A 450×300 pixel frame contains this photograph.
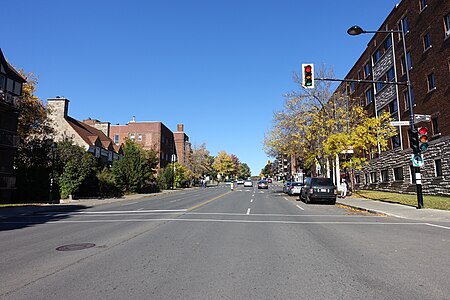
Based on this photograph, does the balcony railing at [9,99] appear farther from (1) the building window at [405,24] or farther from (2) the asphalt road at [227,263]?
(1) the building window at [405,24]

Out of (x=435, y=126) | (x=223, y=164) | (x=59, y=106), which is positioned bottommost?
(x=435, y=126)

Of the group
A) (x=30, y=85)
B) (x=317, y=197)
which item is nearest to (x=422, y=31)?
(x=317, y=197)

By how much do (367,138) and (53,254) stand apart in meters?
25.2

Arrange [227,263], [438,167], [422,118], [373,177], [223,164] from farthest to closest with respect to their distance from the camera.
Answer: [223,164] < [373,177] < [438,167] < [422,118] < [227,263]

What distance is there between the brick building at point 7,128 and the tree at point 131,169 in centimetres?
1282

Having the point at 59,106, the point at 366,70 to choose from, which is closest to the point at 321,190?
the point at 366,70

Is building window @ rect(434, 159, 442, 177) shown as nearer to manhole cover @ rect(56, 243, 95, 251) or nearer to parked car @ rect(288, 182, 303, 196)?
parked car @ rect(288, 182, 303, 196)

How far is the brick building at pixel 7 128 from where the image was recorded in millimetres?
27578

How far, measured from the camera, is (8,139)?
28172mm

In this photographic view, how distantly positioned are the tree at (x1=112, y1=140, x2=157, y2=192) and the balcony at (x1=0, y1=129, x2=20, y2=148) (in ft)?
43.4

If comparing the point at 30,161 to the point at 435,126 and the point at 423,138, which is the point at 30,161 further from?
the point at 435,126

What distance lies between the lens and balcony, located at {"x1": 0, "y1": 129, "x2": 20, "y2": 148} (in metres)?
27.6

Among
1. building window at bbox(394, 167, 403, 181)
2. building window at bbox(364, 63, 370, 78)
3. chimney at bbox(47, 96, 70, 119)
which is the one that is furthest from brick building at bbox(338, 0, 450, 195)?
chimney at bbox(47, 96, 70, 119)

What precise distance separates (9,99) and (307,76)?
24.4 m
